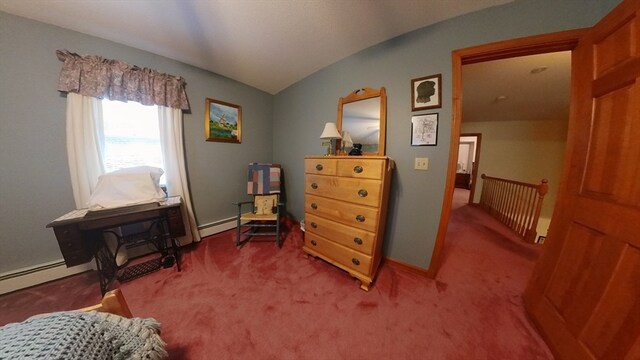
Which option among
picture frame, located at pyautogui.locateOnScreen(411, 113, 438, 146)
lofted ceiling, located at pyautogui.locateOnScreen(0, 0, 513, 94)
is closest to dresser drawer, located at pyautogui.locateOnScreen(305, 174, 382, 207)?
picture frame, located at pyautogui.locateOnScreen(411, 113, 438, 146)

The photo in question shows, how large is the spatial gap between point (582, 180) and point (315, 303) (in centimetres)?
192

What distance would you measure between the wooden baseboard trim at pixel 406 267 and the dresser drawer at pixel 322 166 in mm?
1137

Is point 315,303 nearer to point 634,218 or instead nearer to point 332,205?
point 332,205

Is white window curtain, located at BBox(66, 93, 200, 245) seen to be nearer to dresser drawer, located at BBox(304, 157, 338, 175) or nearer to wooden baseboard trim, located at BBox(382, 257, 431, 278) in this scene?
dresser drawer, located at BBox(304, 157, 338, 175)

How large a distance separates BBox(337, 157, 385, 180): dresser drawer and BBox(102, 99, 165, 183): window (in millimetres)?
2125

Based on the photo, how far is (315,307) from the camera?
1.34 meters

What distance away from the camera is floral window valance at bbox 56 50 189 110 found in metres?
1.50

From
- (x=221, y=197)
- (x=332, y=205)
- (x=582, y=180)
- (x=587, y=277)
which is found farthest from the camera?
(x=221, y=197)

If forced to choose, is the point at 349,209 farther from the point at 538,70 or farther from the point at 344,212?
the point at 538,70

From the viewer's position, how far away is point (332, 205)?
1.66 m

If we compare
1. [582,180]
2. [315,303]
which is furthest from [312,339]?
[582,180]

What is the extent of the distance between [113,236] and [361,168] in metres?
2.47

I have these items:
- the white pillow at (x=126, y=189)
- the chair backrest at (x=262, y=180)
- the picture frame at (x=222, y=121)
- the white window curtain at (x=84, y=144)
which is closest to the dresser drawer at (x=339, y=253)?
the chair backrest at (x=262, y=180)

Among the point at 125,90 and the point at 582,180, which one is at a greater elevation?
the point at 125,90
